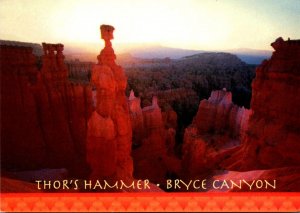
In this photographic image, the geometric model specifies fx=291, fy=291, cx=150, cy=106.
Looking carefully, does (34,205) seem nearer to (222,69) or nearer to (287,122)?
(287,122)

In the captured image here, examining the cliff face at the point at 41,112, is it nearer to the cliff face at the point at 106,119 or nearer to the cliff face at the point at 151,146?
the cliff face at the point at 106,119

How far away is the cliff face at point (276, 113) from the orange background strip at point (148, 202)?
12.3 feet

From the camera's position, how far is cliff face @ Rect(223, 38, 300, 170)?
25.4 ft

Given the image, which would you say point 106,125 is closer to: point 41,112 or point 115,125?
point 115,125

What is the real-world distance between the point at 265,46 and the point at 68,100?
5964 millimetres

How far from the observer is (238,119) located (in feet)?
47.8

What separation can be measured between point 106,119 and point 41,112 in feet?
9.64

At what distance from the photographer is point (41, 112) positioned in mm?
8539

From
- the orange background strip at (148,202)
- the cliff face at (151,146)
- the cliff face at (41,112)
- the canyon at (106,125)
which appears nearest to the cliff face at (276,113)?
the canyon at (106,125)

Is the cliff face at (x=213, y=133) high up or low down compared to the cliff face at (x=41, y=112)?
down

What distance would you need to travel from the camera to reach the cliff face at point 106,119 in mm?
6586

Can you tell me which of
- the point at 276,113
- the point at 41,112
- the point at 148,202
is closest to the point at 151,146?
the point at 41,112

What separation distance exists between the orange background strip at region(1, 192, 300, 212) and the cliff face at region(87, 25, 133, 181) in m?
2.51

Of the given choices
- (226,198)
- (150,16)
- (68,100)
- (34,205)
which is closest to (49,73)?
(68,100)
